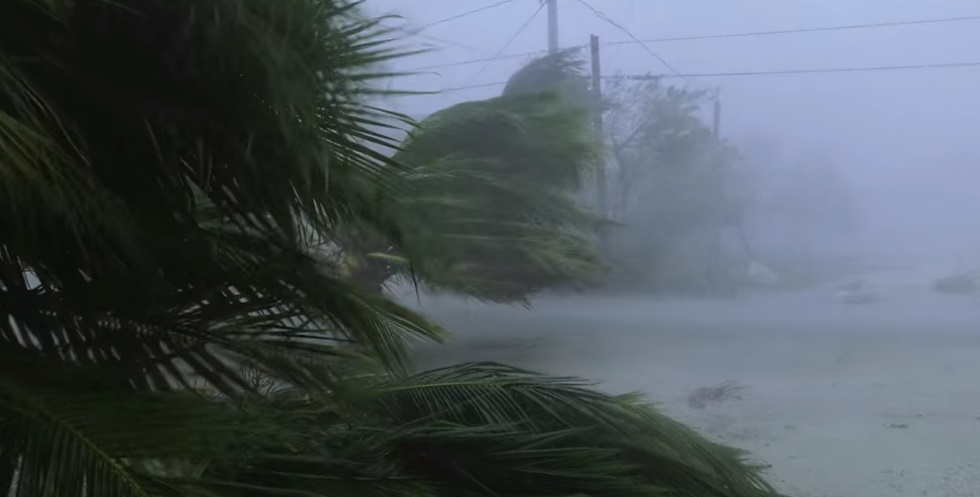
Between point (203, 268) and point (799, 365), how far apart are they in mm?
3200

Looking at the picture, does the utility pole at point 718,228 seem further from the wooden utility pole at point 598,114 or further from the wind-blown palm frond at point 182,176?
the wind-blown palm frond at point 182,176

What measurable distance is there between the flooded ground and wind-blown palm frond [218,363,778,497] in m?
0.58

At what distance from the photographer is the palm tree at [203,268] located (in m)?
2.10

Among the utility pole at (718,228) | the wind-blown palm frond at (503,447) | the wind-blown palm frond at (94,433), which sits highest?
the utility pole at (718,228)

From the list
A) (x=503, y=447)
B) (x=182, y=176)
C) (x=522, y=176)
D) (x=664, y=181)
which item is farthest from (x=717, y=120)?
(x=182, y=176)

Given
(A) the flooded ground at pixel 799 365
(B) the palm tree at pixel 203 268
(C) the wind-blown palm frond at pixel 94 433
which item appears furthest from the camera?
(A) the flooded ground at pixel 799 365

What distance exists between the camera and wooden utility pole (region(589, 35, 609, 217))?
4.94 metres

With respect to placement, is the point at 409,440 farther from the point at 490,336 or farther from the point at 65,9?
the point at 490,336

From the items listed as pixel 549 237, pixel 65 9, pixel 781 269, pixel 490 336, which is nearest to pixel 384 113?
pixel 65 9

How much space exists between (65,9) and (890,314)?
422 centimetres

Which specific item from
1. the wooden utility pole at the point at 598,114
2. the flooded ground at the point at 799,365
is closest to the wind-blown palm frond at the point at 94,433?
the flooded ground at the point at 799,365

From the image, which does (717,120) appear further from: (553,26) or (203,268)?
(203,268)

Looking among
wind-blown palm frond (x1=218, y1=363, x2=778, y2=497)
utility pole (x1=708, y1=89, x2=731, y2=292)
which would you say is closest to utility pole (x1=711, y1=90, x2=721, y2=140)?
utility pole (x1=708, y1=89, x2=731, y2=292)

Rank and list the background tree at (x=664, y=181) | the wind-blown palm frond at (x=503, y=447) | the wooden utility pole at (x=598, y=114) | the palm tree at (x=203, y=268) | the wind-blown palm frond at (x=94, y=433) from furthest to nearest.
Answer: the background tree at (x=664, y=181) → the wooden utility pole at (x=598, y=114) → the wind-blown palm frond at (x=503, y=447) → the palm tree at (x=203, y=268) → the wind-blown palm frond at (x=94, y=433)
